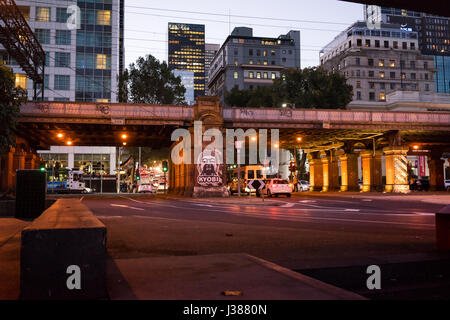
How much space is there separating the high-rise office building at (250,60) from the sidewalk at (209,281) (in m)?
106

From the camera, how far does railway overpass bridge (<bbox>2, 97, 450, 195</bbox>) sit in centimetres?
3469

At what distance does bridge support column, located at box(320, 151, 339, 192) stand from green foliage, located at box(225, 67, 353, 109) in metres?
10.3

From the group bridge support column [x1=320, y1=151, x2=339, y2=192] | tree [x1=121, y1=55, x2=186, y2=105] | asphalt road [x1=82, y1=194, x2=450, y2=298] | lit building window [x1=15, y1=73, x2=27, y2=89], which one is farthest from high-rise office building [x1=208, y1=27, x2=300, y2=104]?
asphalt road [x1=82, y1=194, x2=450, y2=298]

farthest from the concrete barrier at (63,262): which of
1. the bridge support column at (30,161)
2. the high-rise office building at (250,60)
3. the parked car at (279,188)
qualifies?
the high-rise office building at (250,60)

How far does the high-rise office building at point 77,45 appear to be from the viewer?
67.1 m

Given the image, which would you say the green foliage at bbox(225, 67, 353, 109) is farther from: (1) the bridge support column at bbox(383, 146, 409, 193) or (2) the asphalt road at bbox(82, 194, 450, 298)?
(2) the asphalt road at bbox(82, 194, 450, 298)

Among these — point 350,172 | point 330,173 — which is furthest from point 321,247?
point 330,173

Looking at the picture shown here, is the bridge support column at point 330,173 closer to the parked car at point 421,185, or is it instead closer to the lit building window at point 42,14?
the parked car at point 421,185

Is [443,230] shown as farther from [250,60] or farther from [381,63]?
[250,60]

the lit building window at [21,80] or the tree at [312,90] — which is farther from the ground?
the lit building window at [21,80]

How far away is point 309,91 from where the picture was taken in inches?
2362

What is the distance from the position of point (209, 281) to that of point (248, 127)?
3327cm

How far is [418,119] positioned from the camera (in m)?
40.3
